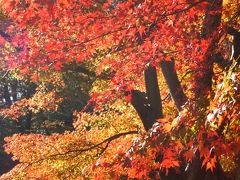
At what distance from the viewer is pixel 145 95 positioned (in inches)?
363

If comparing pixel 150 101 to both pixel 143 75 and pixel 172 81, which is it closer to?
pixel 143 75

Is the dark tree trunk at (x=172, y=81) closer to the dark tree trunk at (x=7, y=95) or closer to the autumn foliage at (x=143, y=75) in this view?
the autumn foliage at (x=143, y=75)

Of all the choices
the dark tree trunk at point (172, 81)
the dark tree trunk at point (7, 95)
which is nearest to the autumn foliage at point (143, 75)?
the dark tree trunk at point (172, 81)

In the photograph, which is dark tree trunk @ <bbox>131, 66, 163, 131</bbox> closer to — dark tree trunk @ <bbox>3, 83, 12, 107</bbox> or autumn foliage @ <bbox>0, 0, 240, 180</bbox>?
autumn foliage @ <bbox>0, 0, 240, 180</bbox>

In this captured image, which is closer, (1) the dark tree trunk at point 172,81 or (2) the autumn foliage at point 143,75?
(2) the autumn foliage at point 143,75

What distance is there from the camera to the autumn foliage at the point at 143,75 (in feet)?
18.8

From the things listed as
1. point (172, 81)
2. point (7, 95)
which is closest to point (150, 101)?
point (172, 81)

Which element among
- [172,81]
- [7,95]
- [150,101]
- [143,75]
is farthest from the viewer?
[7,95]

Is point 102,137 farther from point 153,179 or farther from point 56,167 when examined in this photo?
point 153,179

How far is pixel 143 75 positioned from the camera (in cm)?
951

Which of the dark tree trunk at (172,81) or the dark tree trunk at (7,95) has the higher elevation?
the dark tree trunk at (7,95)

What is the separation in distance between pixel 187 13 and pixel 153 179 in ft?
13.3

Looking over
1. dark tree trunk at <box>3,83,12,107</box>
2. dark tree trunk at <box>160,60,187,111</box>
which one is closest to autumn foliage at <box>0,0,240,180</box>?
dark tree trunk at <box>160,60,187,111</box>

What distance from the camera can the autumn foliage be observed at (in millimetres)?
5723
